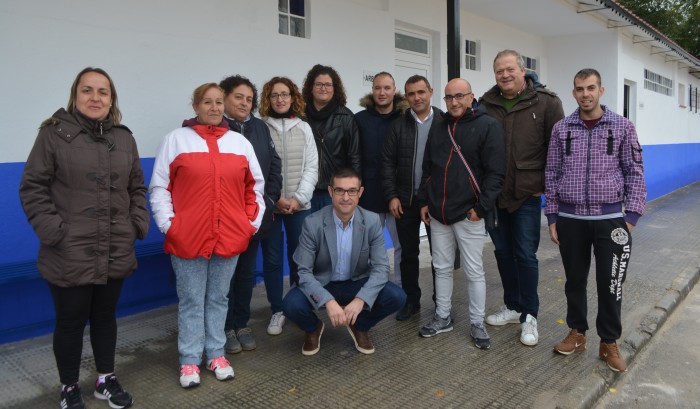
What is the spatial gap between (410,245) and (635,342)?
1868mm

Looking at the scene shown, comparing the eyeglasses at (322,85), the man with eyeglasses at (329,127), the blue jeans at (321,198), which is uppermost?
the eyeglasses at (322,85)

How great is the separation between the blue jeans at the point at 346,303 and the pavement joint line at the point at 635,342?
1.19 meters

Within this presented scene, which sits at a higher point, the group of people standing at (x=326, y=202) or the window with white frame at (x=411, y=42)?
the window with white frame at (x=411, y=42)

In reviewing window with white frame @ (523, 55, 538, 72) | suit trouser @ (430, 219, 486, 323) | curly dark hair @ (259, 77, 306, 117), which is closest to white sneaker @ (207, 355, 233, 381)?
suit trouser @ (430, 219, 486, 323)

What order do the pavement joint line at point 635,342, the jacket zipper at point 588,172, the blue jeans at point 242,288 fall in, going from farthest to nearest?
the blue jeans at point 242,288 < the jacket zipper at point 588,172 < the pavement joint line at point 635,342

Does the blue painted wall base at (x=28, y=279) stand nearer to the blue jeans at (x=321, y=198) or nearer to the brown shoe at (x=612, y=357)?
the blue jeans at (x=321, y=198)

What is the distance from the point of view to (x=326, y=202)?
14.0 ft

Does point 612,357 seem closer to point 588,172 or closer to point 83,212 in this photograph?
point 588,172

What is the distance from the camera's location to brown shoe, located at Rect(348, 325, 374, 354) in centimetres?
376

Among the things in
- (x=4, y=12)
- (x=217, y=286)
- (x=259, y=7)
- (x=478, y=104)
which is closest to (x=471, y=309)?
(x=478, y=104)

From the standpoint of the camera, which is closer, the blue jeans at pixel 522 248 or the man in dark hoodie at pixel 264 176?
the man in dark hoodie at pixel 264 176

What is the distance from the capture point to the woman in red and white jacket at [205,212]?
3072 millimetres

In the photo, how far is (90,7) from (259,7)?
65.4 inches

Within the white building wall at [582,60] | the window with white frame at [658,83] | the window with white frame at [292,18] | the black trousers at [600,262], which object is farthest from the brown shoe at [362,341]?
the window with white frame at [658,83]
